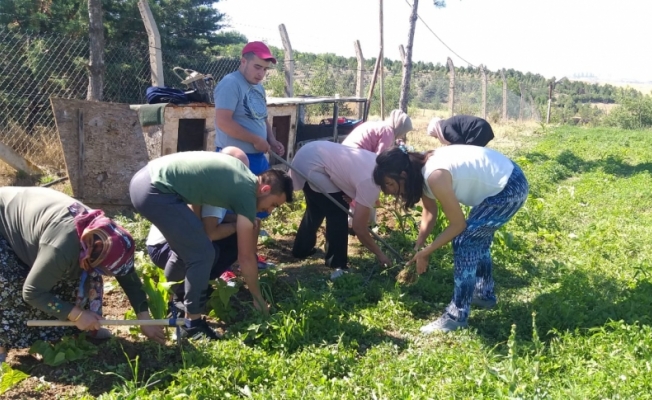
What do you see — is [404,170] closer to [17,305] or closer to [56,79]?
[17,305]

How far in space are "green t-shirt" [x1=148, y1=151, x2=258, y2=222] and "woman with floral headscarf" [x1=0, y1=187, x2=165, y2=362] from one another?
1.30 feet

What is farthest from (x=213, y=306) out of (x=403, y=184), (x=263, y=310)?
(x=403, y=184)

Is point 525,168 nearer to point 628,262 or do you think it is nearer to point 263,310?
point 628,262

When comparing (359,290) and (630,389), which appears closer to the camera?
(630,389)

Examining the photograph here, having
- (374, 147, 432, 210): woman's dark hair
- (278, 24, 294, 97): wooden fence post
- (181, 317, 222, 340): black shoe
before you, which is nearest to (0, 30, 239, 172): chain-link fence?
(278, 24, 294, 97): wooden fence post

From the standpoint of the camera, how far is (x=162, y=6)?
11906mm

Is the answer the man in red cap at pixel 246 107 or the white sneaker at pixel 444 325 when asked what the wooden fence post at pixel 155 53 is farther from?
the white sneaker at pixel 444 325

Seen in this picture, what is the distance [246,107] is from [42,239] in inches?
78.3

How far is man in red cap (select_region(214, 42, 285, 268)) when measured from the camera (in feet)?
13.9

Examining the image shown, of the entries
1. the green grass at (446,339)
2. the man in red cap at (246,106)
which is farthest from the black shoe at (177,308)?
the man in red cap at (246,106)

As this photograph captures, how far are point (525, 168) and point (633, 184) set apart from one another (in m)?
1.58

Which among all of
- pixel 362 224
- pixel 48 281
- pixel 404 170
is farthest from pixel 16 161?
pixel 404 170

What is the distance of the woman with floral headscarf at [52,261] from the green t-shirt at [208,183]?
39cm

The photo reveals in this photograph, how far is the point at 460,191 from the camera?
3.49 m
